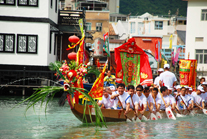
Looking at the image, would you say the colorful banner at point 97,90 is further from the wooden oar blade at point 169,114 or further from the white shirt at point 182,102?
the white shirt at point 182,102

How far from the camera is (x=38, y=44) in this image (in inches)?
904

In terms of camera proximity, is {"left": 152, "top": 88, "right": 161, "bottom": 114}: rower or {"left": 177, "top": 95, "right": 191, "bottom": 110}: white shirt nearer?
{"left": 152, "top": 88, "right": 161, "bottom": 114}: rower

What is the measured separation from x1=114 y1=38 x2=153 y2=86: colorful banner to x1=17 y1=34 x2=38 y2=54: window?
354 inches

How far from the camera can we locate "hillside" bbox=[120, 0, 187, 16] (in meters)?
79.2

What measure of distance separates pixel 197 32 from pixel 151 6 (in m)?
49.8

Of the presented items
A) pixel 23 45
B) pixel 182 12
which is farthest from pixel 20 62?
pixel 182 12

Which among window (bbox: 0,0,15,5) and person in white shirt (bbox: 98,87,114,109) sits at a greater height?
window (bbox: 0,0,15,5)

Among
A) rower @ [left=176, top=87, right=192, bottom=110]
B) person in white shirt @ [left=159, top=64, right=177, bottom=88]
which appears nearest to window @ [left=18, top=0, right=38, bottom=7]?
person in white shirt @ [left=159, top=64, right=177, bottom=88]

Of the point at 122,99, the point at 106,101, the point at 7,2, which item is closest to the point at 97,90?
the point at 106,101

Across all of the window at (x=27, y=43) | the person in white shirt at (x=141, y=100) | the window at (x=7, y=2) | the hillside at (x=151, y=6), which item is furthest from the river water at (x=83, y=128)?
the hillside at (x=151, y=6)

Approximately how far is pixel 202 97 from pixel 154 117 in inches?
179

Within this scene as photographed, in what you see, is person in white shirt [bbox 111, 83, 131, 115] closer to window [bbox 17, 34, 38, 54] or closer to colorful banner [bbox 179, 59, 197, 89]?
colorful banner [bbox 179, 59, 197, 89]

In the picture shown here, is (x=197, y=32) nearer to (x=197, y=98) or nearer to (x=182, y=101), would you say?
(x=197, y=98)

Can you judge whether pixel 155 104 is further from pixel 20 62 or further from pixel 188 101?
pixel 20 62
